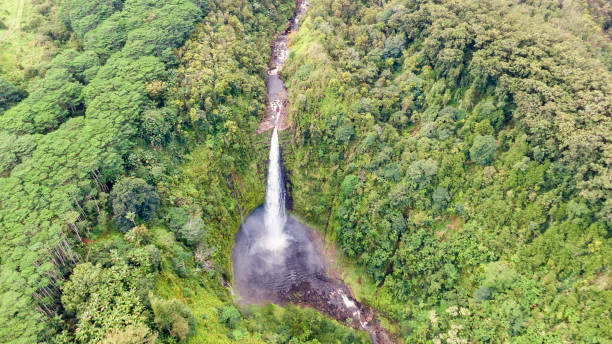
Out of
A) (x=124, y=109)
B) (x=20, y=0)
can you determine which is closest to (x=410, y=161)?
(x=124, y=109)

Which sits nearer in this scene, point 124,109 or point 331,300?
point 124,109

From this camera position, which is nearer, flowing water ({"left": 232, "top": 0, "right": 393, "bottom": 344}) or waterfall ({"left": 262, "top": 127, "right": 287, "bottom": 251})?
flowing water ({"left": 232, "top": 0, "right": 393, "bottom": 344})

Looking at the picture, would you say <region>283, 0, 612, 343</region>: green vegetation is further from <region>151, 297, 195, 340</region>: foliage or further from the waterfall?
<region>151, 297, 195, 340</region>: foliage

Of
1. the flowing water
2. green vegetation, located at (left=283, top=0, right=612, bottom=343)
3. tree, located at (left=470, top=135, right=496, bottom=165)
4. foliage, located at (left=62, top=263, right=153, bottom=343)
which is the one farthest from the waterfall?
tree, located at (left=470, top=135, right=496, bottom=165)

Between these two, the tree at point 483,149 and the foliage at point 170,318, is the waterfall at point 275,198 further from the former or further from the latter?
the tree at point 483,149

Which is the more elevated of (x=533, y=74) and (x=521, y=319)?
(x=533, y=74)

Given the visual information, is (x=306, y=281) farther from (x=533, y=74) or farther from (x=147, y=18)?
(x=147, y=18)

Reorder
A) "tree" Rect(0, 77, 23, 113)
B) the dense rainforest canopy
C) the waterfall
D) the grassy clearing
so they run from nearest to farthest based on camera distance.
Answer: the dense rainforest canopy < "tree" Rect(0, 77, 23, 113) < the grassy clearing < the waterfall

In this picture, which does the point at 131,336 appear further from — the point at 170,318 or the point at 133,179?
the point at 133,179
